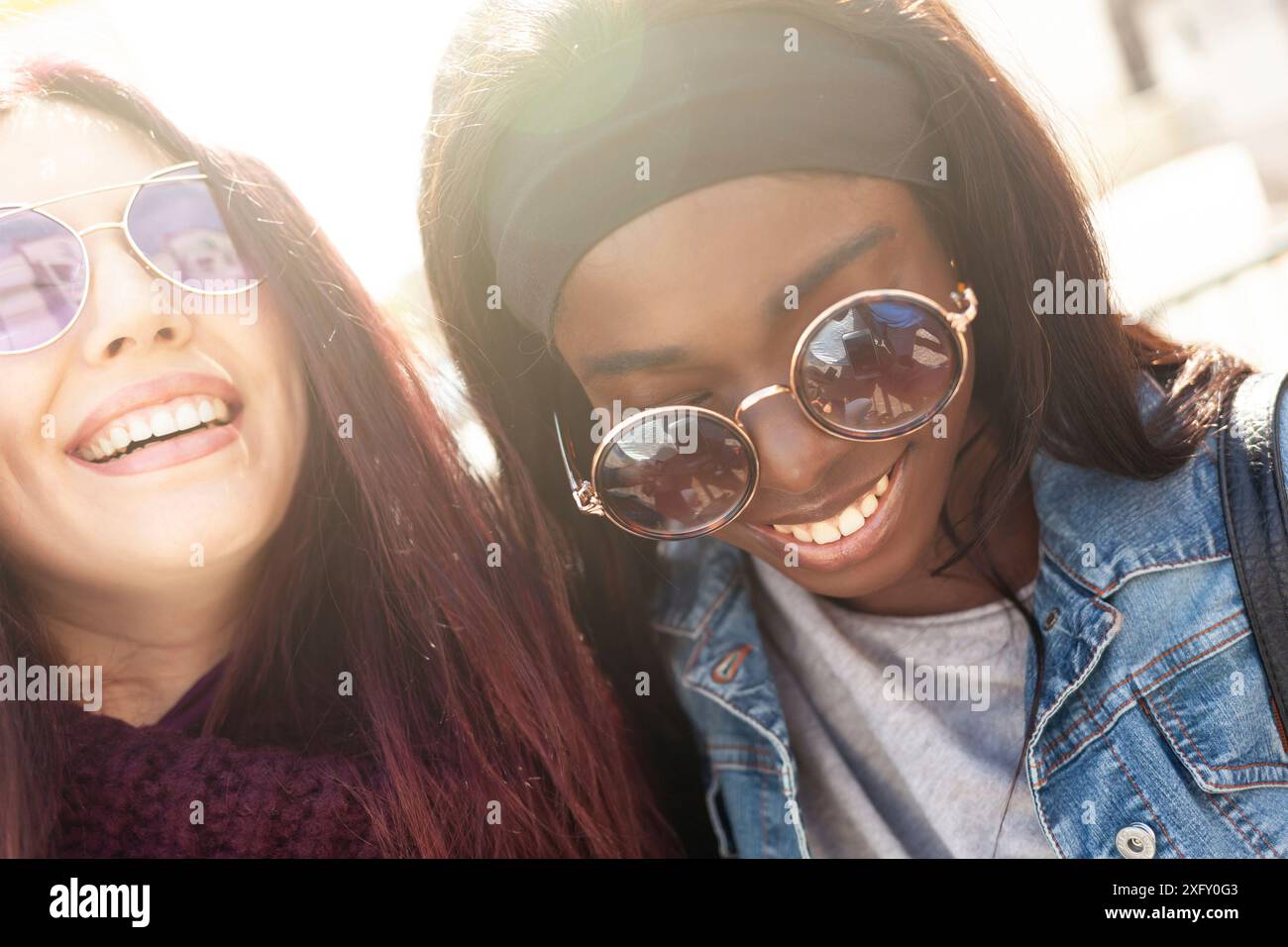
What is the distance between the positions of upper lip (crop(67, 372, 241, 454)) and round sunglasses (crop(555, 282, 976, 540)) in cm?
64

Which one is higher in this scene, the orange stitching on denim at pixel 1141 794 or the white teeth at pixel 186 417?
the white teeth at pixel 186 417

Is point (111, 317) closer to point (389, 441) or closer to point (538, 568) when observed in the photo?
point (389, 441)

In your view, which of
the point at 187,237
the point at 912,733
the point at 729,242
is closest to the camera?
the point at 729,242

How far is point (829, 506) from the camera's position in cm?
150

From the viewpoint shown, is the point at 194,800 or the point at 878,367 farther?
the point at 194,800

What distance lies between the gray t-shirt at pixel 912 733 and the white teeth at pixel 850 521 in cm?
29

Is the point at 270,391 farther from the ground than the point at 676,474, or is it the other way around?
→ the point at 270,391

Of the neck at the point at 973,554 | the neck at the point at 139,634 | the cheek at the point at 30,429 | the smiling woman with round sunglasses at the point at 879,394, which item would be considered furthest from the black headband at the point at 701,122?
the neck at the point at 139,634

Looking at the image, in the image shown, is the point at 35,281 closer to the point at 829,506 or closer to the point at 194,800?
the point at 194,800

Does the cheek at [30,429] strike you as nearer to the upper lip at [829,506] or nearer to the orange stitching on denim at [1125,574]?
the upper lip at [829,506]

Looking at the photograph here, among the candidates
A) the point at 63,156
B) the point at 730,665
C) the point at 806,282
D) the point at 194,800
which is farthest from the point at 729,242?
the point at 194,800

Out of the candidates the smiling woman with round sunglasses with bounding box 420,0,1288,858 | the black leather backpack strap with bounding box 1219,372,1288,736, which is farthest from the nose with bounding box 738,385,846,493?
the black leather backpack strap with bounding box 1219,372,1288,736

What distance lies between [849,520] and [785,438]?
0.19 m

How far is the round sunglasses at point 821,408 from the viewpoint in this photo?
135cm
